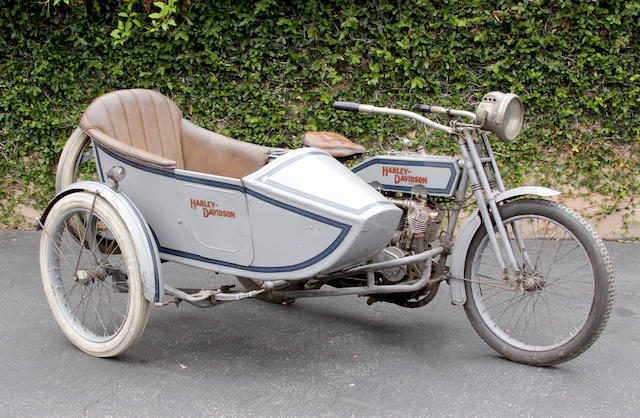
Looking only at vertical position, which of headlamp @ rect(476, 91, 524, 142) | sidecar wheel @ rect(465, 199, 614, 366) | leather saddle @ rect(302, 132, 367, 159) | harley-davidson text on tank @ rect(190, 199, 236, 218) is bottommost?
sidecar wheel @ rect(465, 199, 614, 366)

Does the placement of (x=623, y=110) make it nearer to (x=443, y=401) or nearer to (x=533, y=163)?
(x=533, y=163)

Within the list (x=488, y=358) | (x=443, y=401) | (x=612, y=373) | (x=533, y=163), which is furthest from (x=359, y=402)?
(x=533, y=163)

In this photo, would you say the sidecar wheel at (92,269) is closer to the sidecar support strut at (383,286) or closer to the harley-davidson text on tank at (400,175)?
the sidecar support strut at (383,286)

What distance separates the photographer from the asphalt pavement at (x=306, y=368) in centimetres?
261

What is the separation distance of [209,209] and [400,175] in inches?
37.5

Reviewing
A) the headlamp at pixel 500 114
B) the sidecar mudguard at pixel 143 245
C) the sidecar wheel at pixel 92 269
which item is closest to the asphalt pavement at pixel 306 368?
the sidecar wheel at pixel 92 269

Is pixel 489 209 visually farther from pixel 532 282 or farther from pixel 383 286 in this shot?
pixel 383 286

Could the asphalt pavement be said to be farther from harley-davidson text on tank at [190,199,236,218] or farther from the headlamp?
the headlamp

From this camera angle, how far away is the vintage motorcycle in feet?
8.71

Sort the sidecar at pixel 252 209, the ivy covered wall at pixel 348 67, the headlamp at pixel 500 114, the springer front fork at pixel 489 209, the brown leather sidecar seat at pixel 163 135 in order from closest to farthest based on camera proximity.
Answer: the sidecar at pixel 252 209 < the headlamp at pixel 500 114 < the springer front fork at pixel 489 209 < the brown leather sidecar seat at pixel 163 135 < the ivy covered wall at pixel 348 67

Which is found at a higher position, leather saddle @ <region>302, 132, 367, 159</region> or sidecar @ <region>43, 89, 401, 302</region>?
leather saddle @ <region>302, 132, 367, 159</region>

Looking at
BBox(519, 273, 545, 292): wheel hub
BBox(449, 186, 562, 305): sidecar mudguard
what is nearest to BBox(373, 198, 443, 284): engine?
BBox(449, 186, 562, 305): sidecar mudguard

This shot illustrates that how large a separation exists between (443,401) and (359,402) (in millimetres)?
351

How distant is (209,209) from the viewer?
282cm
